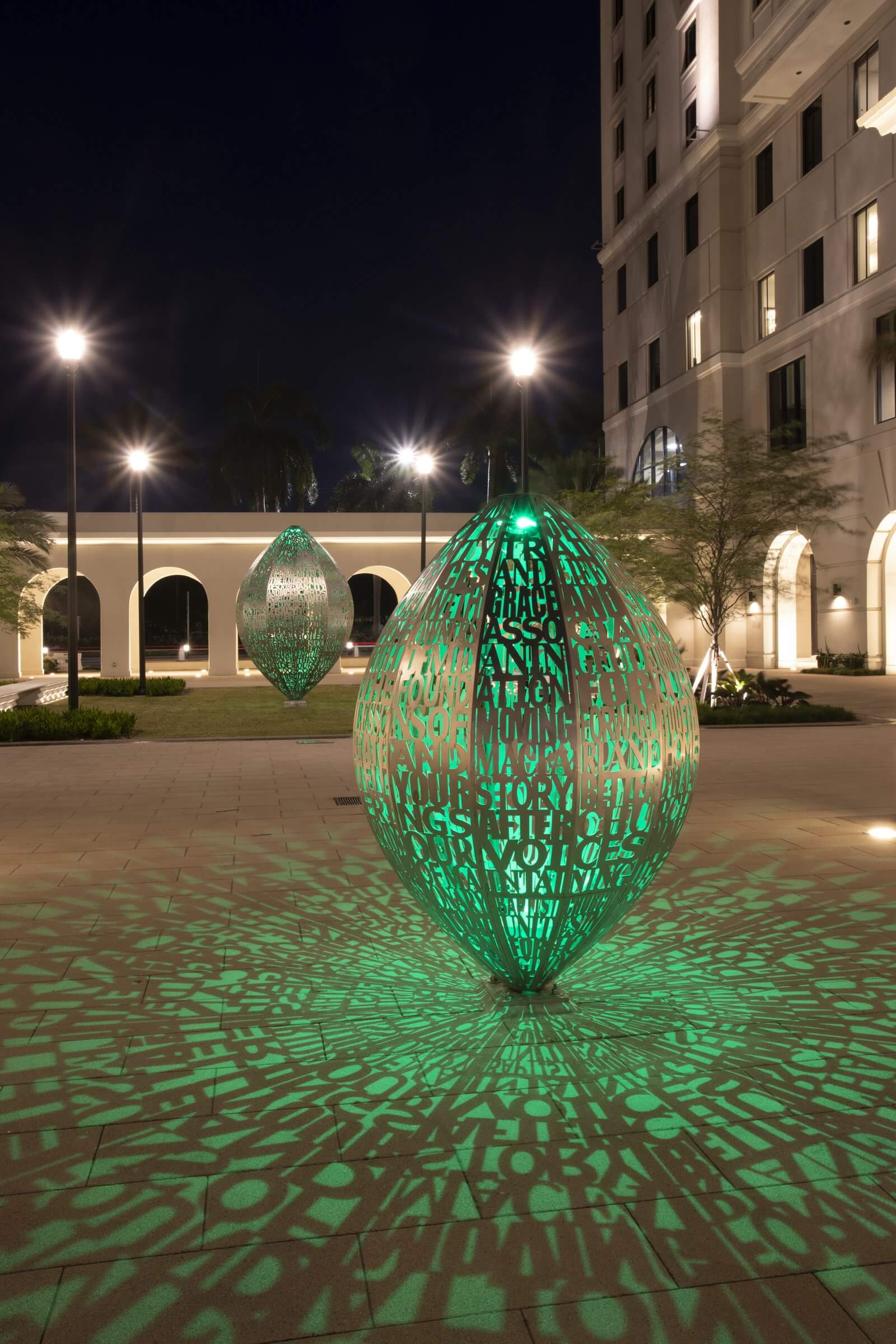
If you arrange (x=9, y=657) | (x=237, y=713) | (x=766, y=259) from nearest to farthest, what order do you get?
(x=237, y=713), (x=9, y=657), (x=766, y=259)

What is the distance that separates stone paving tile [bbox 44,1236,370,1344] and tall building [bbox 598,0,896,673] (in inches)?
843

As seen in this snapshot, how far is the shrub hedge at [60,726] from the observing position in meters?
15.8

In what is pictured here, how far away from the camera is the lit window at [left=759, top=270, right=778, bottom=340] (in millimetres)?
35625

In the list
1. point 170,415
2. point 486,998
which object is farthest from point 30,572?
point 486,998

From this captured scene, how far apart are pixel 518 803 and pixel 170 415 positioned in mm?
48348

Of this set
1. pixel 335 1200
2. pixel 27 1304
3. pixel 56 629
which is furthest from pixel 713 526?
pixel 56 629

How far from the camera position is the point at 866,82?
1169 inches

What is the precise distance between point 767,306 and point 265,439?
75.9 feet

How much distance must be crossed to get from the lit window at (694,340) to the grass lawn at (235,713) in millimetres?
20878

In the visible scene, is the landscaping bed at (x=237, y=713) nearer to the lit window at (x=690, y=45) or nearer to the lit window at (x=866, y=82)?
the lit window at (x=866, y=82)

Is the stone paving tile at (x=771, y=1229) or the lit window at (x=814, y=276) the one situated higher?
the lit window at (x=814, y=276)

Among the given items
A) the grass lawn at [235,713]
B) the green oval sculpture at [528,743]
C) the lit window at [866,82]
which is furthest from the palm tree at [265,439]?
the green oval sculpture at [528,743]

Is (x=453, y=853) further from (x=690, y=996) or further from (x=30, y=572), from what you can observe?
(x=30, y=572)

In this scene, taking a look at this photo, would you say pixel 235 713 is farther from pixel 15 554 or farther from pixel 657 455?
pixel 657 455
